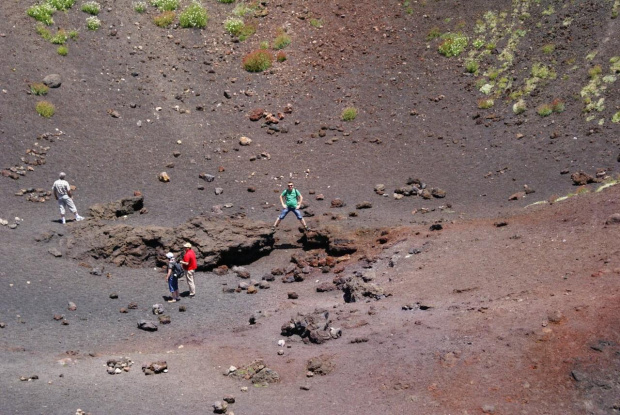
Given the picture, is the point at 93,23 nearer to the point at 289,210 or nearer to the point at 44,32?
the point at 44,32

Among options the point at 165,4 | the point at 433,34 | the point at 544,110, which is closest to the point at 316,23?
the point at 433,34

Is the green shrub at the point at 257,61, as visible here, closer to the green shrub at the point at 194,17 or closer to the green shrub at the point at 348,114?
the green shrub at the point at 194,17

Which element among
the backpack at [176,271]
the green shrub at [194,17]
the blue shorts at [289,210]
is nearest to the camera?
the backpack at [176,271]

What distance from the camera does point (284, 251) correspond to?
2030 cm

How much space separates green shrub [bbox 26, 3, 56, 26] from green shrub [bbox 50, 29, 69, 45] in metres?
0.85

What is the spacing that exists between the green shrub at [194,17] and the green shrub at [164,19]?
1.36 feet

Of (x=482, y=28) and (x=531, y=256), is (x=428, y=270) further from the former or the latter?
(x=482, y=28)

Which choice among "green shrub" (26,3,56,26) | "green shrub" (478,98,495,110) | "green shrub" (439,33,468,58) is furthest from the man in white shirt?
"green shrub" (439,33,468,58)

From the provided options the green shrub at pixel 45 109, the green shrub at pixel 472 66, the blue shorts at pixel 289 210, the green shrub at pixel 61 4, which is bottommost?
the blue shorts at pixel 289 210

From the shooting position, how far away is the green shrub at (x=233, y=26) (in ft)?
106

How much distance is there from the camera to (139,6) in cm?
3247

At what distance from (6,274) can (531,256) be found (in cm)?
1166

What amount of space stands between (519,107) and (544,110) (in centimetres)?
99

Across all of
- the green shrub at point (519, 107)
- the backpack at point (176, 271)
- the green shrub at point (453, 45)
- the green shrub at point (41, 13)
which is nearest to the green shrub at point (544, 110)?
the green shrub at point (519, 107)
